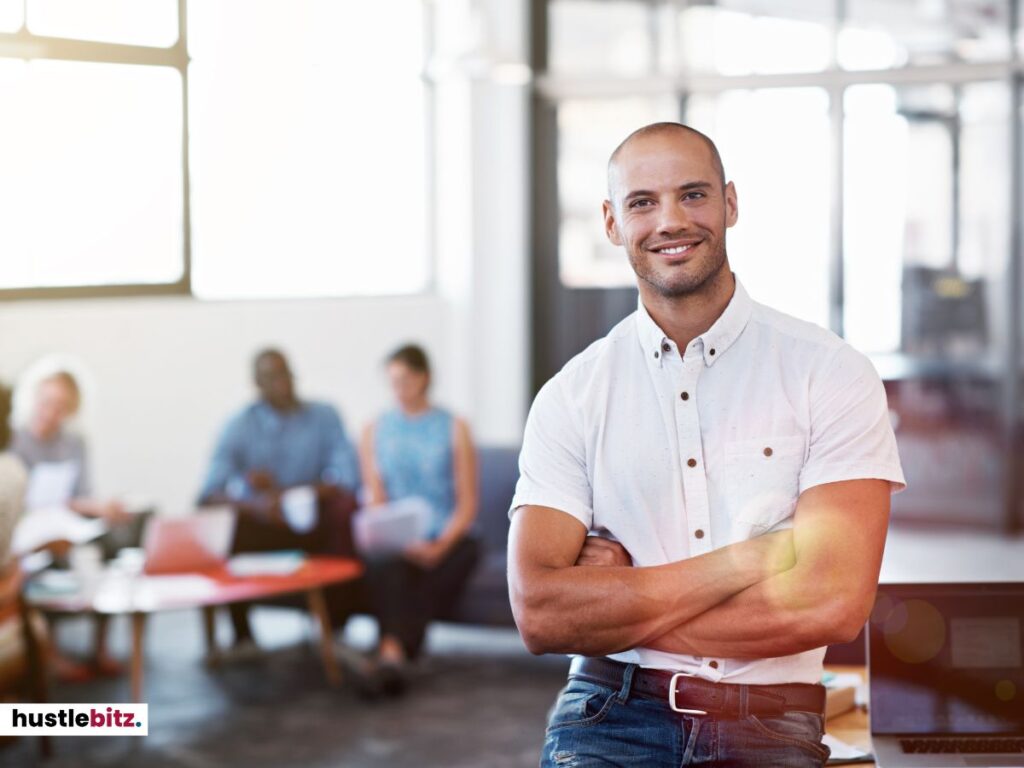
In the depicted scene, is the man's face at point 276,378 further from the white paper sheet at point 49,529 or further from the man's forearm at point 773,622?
the man's forearm at point 773,622

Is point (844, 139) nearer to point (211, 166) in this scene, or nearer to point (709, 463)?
point (211, 166)

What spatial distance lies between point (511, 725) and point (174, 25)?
13.1 ft

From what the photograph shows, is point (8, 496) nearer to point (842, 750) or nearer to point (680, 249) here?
point (680, 249)

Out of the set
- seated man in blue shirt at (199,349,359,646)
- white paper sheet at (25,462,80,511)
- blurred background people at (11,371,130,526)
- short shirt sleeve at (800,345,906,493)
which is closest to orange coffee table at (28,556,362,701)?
seated man in blue shirt at (199,349,359,646)

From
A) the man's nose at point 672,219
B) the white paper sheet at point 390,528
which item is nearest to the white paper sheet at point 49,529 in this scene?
the white paper sheet at point 390,528

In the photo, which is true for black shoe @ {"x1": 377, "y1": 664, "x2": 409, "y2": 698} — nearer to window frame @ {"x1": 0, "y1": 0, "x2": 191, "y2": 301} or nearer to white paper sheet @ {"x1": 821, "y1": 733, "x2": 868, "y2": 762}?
window frame @ {"x1": 0, "y1": 0, "x2": 191, "y2": 301}

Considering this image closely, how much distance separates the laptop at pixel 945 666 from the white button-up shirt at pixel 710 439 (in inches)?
4.2

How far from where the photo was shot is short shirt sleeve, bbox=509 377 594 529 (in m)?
2.03

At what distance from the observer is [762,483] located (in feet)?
6.43

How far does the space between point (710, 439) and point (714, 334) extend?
16 cm

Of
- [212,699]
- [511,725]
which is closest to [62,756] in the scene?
[212,699]

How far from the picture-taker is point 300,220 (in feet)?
24.6

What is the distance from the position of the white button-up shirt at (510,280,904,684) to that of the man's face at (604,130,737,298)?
85 mm

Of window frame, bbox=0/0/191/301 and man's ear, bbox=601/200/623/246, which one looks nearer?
man's ear, bbox=601/200/623/246
